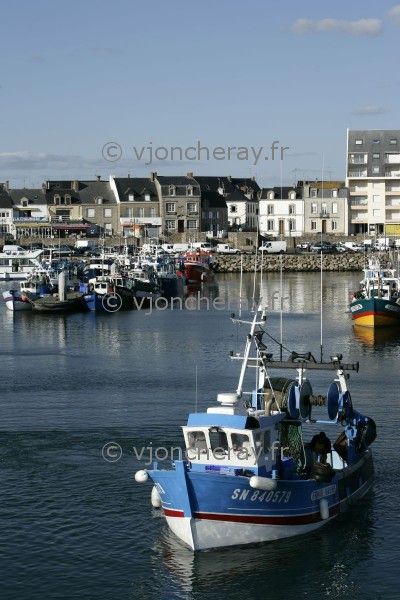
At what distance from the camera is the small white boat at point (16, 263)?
116 m

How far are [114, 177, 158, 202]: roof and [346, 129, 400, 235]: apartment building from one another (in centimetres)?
2494

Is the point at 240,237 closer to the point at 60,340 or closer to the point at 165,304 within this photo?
the point at 165,304

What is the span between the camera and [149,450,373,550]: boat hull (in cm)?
2241

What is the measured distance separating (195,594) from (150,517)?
161 inches

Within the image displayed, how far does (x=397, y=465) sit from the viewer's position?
97.3 feet

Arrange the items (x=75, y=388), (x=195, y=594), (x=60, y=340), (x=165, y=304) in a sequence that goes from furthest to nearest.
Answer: (x=165, y=304)
(x=60, y=340)
(x=75, y=388)
(x=195, y=594)

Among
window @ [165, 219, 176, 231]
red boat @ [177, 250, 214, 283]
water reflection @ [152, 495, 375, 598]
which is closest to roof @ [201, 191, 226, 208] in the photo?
window @ [165, 219, 176, 231]

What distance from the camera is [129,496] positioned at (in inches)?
1065

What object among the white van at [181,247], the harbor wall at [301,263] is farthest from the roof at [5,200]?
the harbor wall at [301,263]

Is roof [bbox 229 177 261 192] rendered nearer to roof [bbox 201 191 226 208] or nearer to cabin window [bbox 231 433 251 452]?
roof [bbox 201 191 226 208]

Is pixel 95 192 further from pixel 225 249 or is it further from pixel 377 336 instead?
pixel 377 336

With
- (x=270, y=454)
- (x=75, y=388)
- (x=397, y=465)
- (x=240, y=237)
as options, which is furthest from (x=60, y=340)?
(x=240, y=237)

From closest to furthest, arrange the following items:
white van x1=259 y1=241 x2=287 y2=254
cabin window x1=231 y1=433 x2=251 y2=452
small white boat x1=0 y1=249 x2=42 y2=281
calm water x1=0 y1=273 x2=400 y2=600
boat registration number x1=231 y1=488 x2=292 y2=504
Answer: calm water x1=0 y1=273 x2=400 y2=600 < boat registration number x1=231 y1=488 x2=292 y2=504 < cabin window x1=231 y1=433 x2=251 y2=452 < small white boat x1=0 y1=249 x2=42 y2=281 < white van x1=259 y1=241 x2=287 y2=254

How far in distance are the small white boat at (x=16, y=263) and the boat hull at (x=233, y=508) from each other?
93.4 metres
